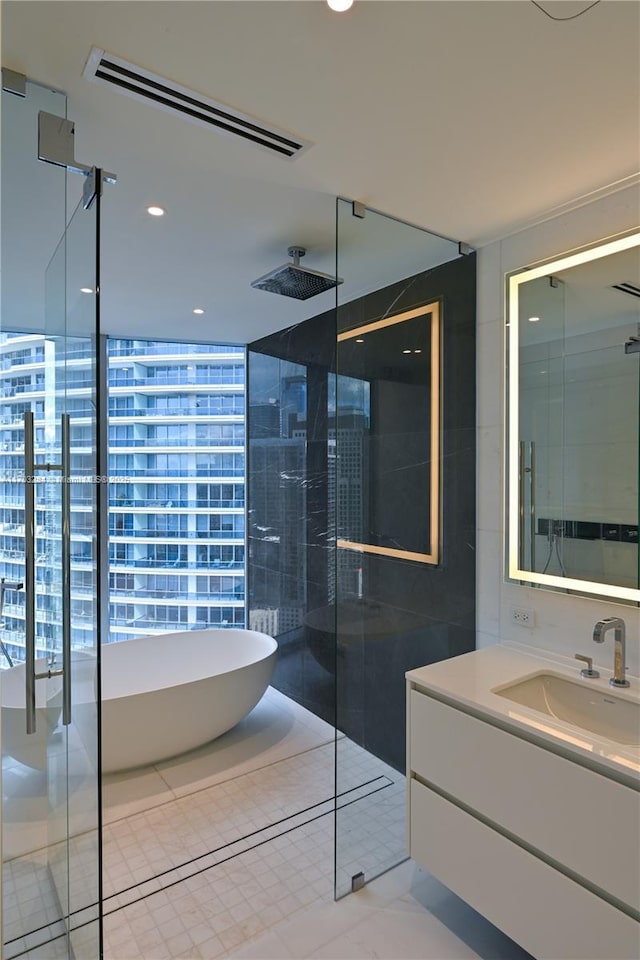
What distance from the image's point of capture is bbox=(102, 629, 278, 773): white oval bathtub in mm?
2852

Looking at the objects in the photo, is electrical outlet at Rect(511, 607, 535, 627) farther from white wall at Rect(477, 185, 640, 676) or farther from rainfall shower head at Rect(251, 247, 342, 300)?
rainfall shower head at Rect(251, 247, 342, 300)

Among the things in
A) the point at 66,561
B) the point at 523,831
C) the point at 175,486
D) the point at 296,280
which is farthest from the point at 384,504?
the point at 175,486

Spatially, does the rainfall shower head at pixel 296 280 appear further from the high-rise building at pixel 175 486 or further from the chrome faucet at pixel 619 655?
the chrome faucet at pixel 619 655

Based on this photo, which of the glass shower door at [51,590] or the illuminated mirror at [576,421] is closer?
the glass shower door at [51,590]

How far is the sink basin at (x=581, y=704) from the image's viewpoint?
72.5 inches

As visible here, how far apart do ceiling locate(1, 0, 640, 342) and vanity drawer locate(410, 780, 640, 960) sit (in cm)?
206

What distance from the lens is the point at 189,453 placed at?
4457mm

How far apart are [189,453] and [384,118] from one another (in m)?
3.24

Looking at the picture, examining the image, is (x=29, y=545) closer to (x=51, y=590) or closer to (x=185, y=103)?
(x=51, y=590)

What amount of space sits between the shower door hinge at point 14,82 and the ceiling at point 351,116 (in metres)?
0.03

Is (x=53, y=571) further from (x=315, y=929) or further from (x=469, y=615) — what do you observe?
(x=469, y=615)

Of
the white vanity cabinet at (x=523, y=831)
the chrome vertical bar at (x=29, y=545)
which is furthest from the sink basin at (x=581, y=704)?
the chrome vertical bar at (x=29, y=545)

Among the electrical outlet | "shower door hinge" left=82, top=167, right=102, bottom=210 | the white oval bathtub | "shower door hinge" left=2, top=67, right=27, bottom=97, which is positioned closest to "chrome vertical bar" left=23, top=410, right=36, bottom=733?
"shower door hinge" left=82, top=167, right=102, bottom=210

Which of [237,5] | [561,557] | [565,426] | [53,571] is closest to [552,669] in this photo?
[561,557]
